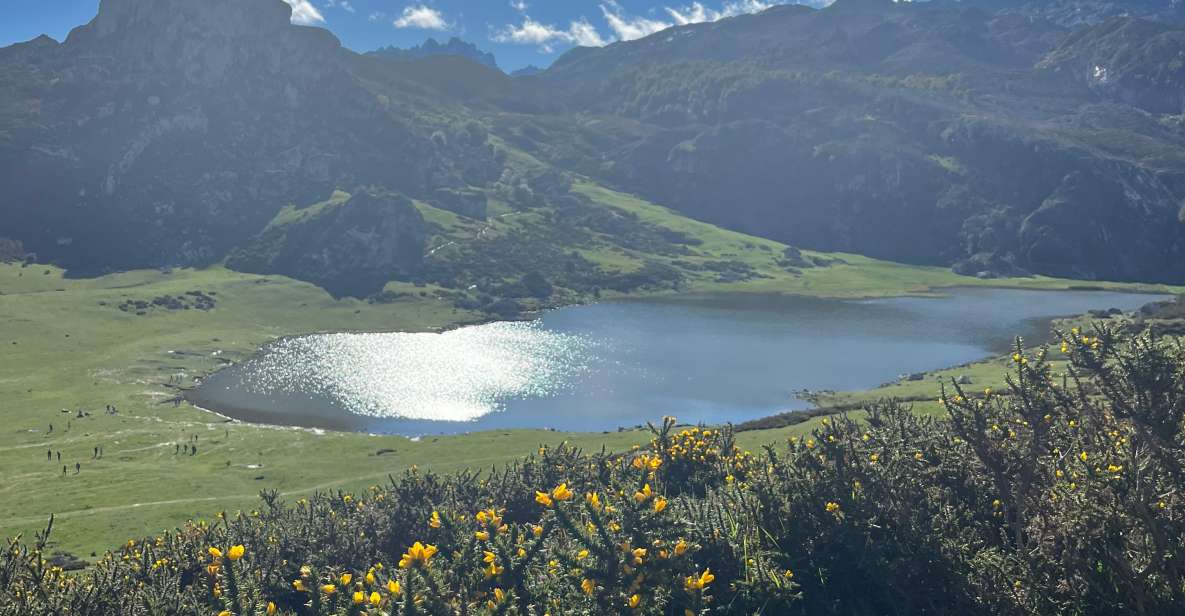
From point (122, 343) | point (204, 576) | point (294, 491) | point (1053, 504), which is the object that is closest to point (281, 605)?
point (204, 576)

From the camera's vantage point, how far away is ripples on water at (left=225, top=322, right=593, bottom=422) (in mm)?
149875

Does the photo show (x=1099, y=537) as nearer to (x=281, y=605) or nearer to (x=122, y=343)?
(x=281, y=605)

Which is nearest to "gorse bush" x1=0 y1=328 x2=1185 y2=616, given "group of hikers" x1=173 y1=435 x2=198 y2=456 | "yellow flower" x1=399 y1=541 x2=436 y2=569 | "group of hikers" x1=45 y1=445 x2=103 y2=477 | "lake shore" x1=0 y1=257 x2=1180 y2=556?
"yellow flower" x1=399 y1=541 x2=436 y2=569

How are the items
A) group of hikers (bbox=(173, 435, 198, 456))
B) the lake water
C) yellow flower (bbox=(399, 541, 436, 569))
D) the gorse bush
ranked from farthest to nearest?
the lake water < group of hikers (bbox=(173, 435, 198, 456)) < yellow flower (bbox=(399, 541, 436, 569)) < the gorse bush

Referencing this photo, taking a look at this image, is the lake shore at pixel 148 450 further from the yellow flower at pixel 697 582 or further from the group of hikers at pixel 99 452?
the yellow flower at pixel 697 582

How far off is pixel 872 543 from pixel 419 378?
522 ft

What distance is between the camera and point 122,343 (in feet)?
629

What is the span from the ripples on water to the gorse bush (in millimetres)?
120823

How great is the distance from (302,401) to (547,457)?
123351mm

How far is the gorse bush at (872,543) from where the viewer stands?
1614cm

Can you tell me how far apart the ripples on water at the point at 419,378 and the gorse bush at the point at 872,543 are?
4757 inches

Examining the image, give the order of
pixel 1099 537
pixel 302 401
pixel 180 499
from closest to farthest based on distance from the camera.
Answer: pixel 1099 537 < pixel 180 499 < pixel 302 401

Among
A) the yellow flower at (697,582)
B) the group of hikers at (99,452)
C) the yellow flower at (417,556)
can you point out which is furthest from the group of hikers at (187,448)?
the yellow flower at (697,582)

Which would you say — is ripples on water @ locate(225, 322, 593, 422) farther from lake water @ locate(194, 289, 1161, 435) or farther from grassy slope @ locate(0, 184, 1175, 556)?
grassy slope @ locate(0, 184, 1175, 556)
